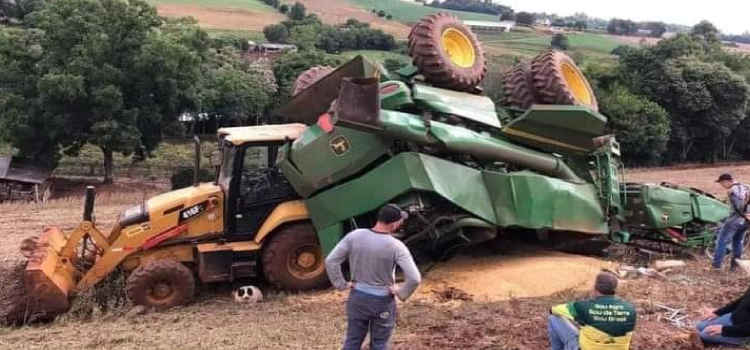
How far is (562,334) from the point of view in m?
5.45

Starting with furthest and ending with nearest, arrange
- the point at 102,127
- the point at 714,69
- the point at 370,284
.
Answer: the point at 714,69 < the point at 102,127 < the point at 370,284

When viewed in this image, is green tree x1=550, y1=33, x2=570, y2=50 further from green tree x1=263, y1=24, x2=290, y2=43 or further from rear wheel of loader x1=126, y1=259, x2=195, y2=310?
rear wheel of loader x1=126, y1=259, x2=195, y2=310

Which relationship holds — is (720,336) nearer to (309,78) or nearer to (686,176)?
(309,78)

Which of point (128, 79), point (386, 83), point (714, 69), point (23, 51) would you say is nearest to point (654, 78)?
point (714, 69)

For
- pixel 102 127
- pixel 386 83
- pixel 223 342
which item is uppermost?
pixel 386 83

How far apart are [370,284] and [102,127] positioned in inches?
1018

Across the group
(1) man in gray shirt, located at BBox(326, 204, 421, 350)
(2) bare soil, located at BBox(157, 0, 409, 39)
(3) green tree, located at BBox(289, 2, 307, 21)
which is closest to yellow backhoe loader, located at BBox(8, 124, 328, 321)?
(1) man in gray shirt, located at BBox(326, 204, 421, 350)

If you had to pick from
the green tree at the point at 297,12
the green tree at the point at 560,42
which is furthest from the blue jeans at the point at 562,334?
the green tree at the point at 297,12

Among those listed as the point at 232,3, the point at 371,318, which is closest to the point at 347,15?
the point at 232,3

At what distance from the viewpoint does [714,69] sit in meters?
38.9

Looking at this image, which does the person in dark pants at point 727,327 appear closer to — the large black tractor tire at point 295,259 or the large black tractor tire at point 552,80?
the large black tractor tire at point 552,80

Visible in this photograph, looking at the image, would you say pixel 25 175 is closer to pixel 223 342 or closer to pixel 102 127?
pixel 102 127

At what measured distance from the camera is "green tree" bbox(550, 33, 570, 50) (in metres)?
81.0

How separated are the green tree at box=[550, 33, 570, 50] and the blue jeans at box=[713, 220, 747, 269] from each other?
7366 cm
